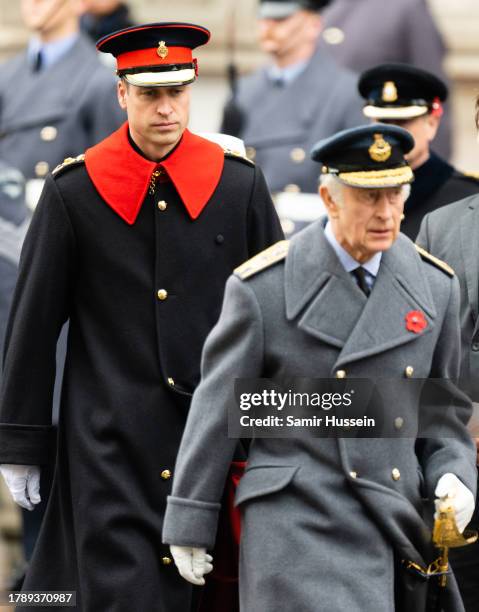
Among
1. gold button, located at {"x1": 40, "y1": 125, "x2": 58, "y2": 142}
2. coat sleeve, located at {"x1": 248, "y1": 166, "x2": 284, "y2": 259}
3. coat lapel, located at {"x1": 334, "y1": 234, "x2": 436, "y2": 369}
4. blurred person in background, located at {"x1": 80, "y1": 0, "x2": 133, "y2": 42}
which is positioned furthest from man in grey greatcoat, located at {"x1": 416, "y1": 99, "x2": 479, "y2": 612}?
blurred person in background, located at {"x1": 80, "y1": 0, "x2": 133, "y2": 42}

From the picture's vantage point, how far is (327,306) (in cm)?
673

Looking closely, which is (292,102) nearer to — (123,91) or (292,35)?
(292,35)

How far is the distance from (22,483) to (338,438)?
134 centimetres

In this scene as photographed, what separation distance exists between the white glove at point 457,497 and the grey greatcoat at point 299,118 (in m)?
4.08

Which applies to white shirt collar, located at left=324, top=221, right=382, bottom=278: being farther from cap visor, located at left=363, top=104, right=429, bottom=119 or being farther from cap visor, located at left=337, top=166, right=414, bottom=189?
cap visor, located at left=363, top=104, right=429, bottom=119

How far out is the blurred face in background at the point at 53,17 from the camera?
11.6 m

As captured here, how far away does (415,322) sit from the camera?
6.78 m

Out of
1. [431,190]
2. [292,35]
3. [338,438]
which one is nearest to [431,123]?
[431,190]

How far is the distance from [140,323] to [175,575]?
2.57ft

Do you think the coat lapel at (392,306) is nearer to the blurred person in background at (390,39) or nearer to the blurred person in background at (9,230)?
the blurred person in background at (9,230)

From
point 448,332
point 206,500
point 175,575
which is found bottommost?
point 175,575

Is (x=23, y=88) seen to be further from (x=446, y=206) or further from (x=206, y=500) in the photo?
(x=206, y=500)

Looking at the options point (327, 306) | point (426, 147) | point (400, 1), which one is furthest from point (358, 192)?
point (400, 1)

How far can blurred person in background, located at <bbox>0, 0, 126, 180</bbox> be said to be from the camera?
1109 cm
